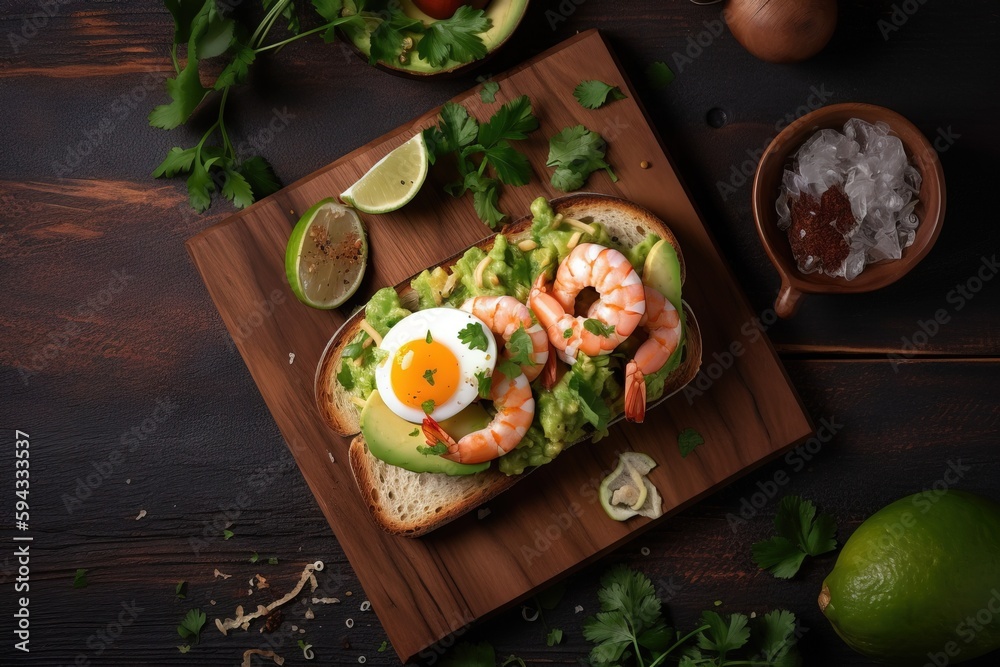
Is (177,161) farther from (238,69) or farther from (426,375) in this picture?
(426,375)

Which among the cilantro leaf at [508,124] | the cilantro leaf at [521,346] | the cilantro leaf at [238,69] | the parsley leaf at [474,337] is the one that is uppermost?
the cilantro leaf at [238,69]

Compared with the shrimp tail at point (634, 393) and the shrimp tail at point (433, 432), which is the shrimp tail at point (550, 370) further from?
the shrimp tail at point (433, 432)

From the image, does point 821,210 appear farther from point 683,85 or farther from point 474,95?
point 474,95

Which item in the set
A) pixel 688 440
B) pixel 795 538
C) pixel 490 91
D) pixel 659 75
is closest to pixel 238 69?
pixel 490 91

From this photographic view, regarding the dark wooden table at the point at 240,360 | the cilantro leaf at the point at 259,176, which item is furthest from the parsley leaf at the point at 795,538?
the cilantro leaf at the point at 259,176

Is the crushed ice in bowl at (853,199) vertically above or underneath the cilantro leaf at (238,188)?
underneath

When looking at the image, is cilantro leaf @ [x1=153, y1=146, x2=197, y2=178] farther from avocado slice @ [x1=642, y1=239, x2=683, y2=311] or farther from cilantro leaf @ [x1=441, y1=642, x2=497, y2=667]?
cilantro leaf @ [x1=441, y1=642, x2=497, y2=667]

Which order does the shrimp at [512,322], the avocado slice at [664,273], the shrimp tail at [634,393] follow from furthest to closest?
the avocado slice at [664,273] → the shrimp at [512,322] → the shrimp tail at [634,393]
